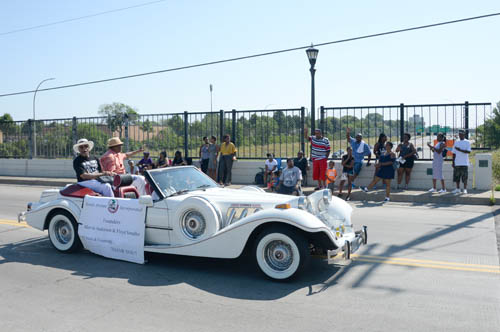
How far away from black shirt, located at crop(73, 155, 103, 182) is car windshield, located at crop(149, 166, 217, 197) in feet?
4.67

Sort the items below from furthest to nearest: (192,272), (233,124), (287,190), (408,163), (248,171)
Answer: (233,124) → (248,171) → (408,163) → (287,190) → (192,272)

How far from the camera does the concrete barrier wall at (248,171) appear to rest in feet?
47.0

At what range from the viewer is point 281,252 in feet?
19.0

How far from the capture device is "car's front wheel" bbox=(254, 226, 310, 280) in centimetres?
560

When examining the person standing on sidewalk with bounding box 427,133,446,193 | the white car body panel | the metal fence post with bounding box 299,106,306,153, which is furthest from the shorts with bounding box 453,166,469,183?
the white car body panel

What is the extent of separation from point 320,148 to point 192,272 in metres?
8.57

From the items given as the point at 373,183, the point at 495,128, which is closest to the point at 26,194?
the point at 373,183

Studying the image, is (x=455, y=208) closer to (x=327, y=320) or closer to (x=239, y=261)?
(x=239, y=261)

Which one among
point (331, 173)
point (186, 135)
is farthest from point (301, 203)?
point (186, 135)

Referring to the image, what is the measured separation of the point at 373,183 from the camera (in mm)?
14242

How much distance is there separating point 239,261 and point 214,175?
11.2 metres

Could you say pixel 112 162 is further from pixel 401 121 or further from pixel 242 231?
pixel 401 121

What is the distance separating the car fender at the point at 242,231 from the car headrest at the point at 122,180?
172 cm

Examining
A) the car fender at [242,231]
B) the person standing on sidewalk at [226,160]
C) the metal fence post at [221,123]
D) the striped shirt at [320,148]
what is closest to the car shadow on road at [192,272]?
the car fender at [242,231]
